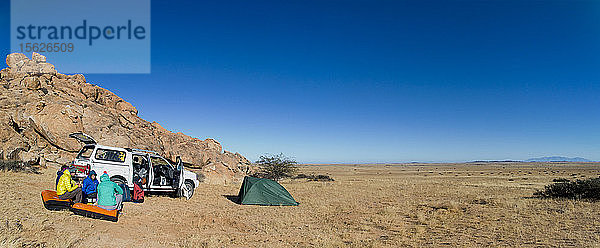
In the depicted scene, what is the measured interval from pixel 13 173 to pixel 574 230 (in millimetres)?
23246

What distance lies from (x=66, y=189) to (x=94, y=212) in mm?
1015

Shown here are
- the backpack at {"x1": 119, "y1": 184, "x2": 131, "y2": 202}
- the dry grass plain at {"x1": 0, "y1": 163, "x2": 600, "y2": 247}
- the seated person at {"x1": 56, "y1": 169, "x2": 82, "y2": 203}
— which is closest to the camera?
the dry grass plain at {"x1": 0, "y1": 163, "x2": 600, "y2": 247}

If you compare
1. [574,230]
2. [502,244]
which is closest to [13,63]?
[502,244]

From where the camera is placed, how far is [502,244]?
29.9 feet

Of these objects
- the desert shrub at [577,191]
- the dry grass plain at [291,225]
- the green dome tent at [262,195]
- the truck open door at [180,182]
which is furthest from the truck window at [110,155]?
the desert shrub at [577,191]

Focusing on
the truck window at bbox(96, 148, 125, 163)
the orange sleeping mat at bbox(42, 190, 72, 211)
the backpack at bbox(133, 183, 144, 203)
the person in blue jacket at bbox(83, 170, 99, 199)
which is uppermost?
the truck window at bbox(96, 148, 125, 163)

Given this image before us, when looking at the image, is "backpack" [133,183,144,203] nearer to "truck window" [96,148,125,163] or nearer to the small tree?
"truck window" [96,148,125,163]

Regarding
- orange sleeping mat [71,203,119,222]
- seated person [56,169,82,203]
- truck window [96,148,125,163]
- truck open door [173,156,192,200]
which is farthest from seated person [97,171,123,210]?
truck open door [173,156,192,200]

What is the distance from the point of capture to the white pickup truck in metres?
11.9

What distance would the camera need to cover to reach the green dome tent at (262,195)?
16125mm

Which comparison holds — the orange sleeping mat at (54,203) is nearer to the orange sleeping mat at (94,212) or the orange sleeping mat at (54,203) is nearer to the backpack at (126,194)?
→ the orange sleeping mat at (94,212)

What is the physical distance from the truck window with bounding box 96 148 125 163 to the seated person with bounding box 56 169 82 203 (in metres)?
3.53

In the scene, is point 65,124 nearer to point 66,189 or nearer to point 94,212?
point 66,189

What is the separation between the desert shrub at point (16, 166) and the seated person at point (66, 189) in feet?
35.1
